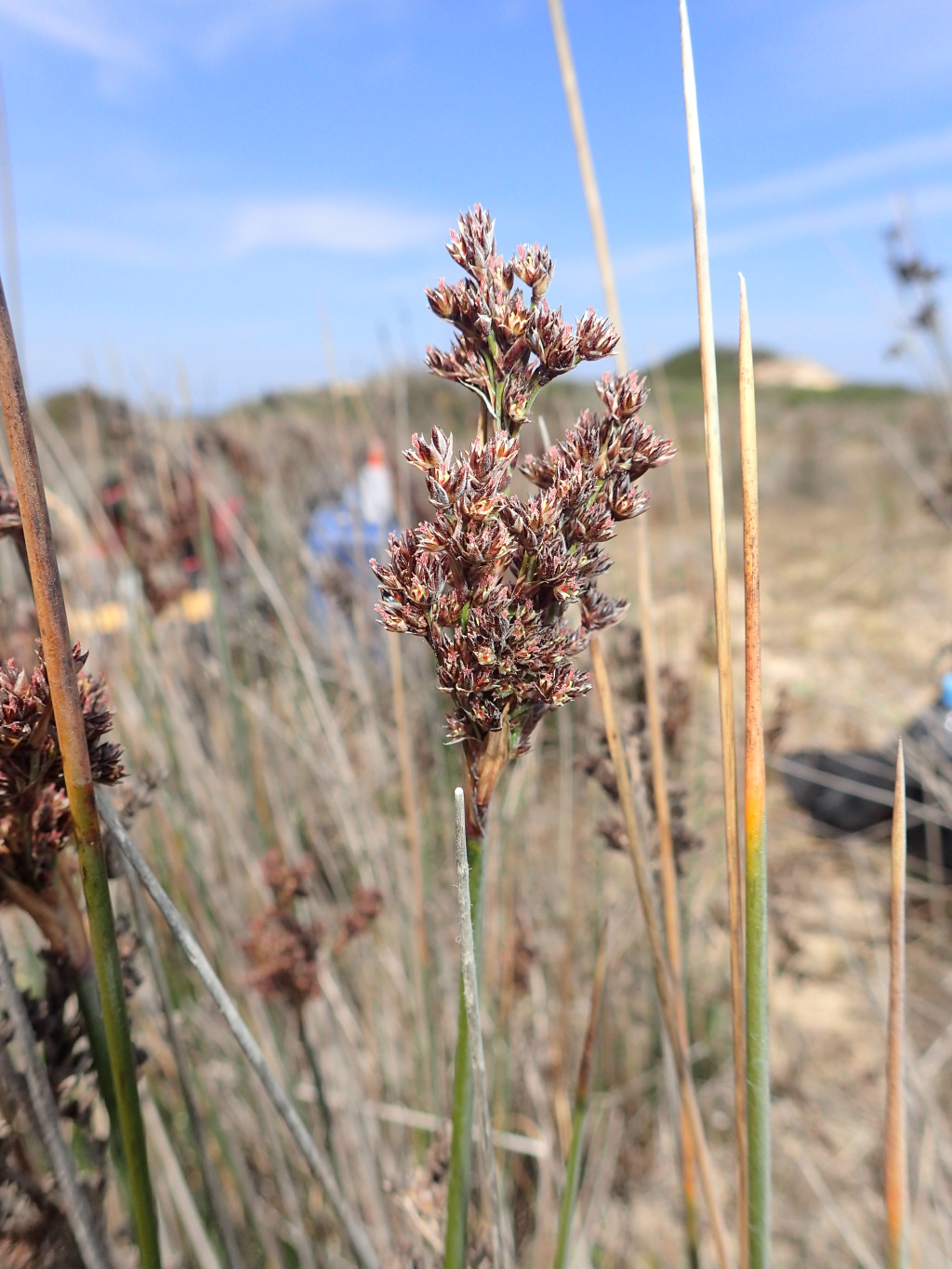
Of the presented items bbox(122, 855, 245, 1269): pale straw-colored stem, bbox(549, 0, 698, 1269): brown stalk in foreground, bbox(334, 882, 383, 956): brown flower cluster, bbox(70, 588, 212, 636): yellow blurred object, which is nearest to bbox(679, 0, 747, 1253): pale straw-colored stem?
bbox(549, 0, 698, 1269): brown stalk in foreground

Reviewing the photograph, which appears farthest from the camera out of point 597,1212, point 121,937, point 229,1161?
point 597,1212

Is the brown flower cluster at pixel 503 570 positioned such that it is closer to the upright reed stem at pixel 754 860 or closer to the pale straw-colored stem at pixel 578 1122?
the upright reed stem at pixel 754 860

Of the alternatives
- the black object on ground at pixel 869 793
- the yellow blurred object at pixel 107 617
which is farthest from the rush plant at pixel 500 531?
the black object on ground at pixel 869 793

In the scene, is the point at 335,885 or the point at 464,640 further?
→ the point at 335,885

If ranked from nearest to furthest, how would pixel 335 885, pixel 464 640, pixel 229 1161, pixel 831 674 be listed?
pixel 464 640 < pixel 229 1161 < pixel 335 885 < pixel 831 674

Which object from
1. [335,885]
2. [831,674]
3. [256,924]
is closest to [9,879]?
[256,924]

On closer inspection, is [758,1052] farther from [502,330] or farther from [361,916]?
[361,916]

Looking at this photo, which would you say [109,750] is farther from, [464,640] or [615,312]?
[615,312]
